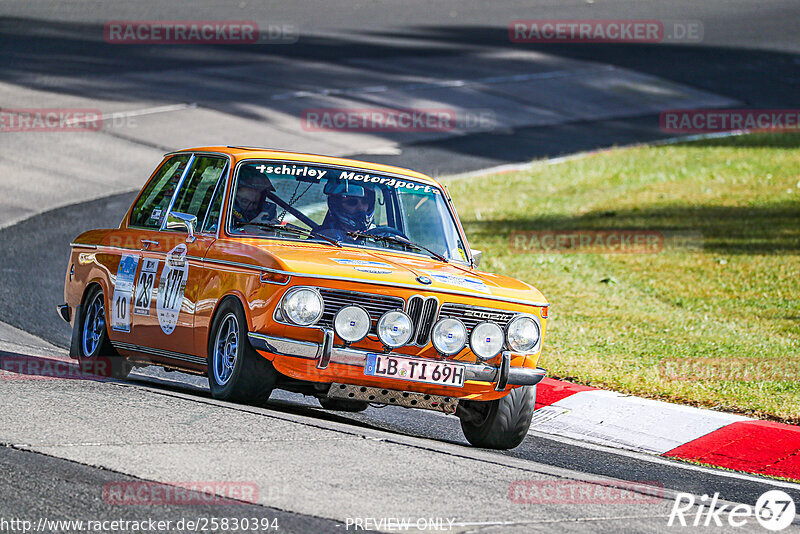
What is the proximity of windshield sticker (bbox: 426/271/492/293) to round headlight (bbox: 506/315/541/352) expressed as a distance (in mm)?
254

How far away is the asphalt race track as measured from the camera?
18.2 ft

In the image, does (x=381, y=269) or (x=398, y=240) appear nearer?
(x=381, y=269)

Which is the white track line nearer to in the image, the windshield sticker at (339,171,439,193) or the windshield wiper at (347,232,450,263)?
the windshield sticker at (339,171,439,193)

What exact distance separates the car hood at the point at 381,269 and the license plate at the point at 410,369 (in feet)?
1.39

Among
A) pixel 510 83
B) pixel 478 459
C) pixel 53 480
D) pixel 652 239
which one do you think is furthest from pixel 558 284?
pixel 510 83

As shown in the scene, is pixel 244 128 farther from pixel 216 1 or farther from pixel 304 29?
pixel 216 1

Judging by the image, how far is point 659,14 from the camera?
135 feet

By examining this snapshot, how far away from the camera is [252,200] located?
310 inches

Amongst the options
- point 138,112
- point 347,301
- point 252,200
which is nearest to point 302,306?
point 347,301

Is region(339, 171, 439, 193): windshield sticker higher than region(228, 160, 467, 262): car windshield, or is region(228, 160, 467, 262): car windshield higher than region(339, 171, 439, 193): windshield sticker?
region(339, 171, 439, 193): windshield sticker

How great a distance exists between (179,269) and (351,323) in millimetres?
1585

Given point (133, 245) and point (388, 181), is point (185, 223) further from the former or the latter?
point (388, 181)

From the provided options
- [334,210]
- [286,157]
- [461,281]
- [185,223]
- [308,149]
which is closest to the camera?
[461,281]

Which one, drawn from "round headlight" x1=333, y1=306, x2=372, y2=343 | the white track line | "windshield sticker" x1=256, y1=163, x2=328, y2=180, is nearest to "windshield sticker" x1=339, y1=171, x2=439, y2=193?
"windshield sticker" x1=256, y1=163, x2=328, y2=180
